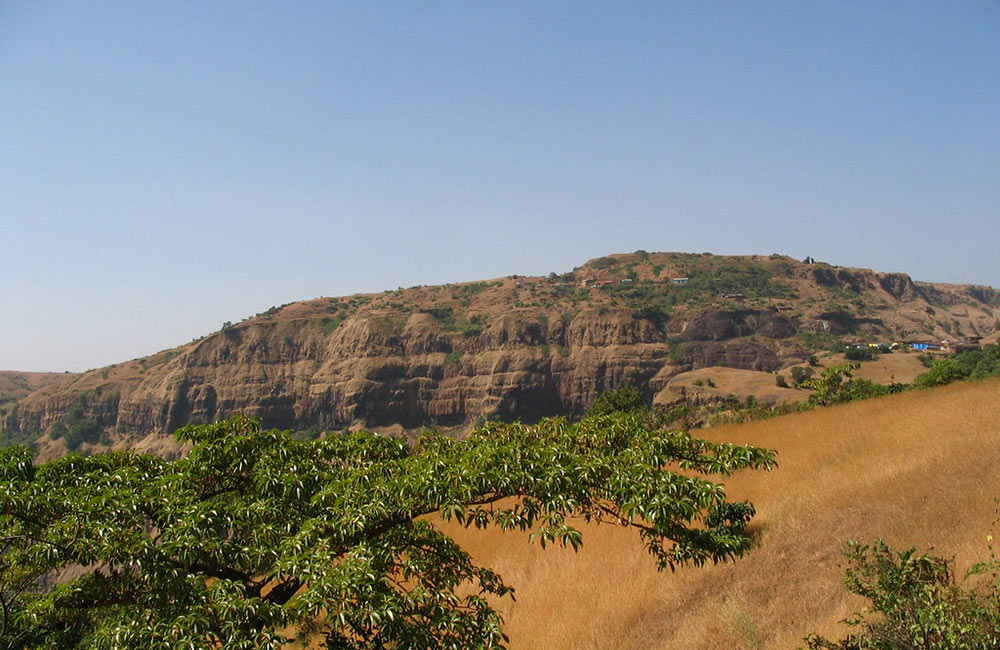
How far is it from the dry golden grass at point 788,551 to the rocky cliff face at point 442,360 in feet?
306

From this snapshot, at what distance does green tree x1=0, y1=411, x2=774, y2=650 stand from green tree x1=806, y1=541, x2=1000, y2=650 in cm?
134

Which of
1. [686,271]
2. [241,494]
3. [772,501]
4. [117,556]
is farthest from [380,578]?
[686,271]

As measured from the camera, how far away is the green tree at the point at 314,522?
5.06 metres

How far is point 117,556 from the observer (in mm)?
5230

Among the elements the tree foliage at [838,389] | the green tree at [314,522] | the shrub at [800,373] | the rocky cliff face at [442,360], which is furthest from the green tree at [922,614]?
the rocky cliff face at [442,360]

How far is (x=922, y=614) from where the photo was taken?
214 inches

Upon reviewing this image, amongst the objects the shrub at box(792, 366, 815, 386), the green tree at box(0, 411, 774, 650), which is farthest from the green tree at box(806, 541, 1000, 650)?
the shrub at box(792, 366, 815, 386)

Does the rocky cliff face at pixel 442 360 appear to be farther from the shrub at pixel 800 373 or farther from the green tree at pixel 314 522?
the green tree at pixel 314 522

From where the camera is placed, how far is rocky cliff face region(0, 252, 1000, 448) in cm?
11262

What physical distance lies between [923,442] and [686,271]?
15330 cm

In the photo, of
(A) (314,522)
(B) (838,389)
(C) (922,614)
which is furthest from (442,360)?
(C) (922,614)

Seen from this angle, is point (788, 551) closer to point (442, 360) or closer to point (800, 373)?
point (800, 373)

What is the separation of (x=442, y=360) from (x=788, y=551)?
109735 mm

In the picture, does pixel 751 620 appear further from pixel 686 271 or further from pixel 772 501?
pixel 686 271
